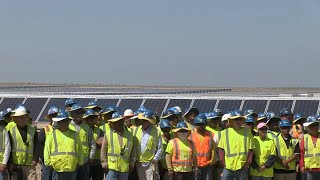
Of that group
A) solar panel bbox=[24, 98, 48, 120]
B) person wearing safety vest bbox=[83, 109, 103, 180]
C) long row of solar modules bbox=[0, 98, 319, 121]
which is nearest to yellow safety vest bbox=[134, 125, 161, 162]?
person wearing safety vest bbox=[83, 109, 103, 180]

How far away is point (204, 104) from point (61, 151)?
1160 cm

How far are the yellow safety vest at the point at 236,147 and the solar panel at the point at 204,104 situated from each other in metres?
9.77

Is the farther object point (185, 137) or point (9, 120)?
point (9, 120)

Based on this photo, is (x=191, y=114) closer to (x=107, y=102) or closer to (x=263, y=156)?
(x=263, y=156)

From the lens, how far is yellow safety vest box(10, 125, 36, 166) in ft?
38.5

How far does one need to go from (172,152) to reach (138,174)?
3.48 ft

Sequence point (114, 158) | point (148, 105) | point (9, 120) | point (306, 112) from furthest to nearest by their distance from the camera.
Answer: point (148, 105) < point (306, 112) < point (9, 120) < point (114, 158)

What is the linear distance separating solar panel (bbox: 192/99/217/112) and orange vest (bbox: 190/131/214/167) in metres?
9.44

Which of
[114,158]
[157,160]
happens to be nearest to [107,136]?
[114,158]

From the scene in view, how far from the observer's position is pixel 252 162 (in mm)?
11648

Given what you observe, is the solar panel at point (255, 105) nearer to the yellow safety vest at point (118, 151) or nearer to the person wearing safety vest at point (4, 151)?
the yellow safety vest at point (118, 151)

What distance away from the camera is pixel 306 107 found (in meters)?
20.4

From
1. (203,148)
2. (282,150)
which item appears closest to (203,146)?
(203,148)

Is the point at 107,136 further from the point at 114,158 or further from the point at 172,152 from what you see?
the point at 172,152
